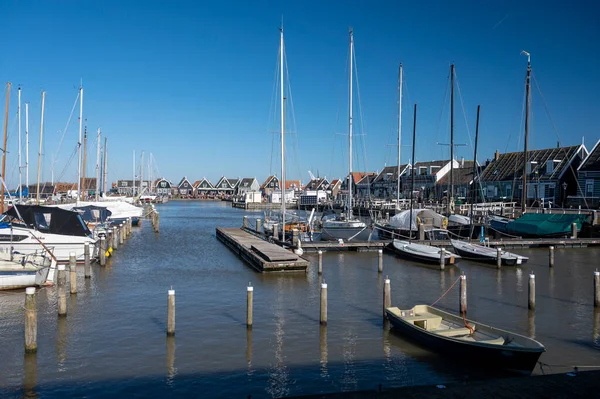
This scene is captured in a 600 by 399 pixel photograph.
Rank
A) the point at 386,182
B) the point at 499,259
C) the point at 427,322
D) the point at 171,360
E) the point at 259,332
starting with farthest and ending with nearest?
1. the point at 386,182
2. the point at 499,259
3. the point at 259,332
4. the point at 427,322
5. the point at 171,360

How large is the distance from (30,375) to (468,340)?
459 inches

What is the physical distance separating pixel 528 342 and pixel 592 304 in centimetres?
1057

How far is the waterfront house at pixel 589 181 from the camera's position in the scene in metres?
56.9

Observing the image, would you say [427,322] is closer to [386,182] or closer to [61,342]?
[61,342]

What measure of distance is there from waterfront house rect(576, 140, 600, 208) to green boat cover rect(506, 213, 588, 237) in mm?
13217

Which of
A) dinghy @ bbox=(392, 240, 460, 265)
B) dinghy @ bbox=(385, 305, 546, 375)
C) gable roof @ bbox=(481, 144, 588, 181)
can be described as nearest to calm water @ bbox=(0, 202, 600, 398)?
dinghy @ bbox=(385, 305, 546, 375)

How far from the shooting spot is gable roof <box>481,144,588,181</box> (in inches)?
2517

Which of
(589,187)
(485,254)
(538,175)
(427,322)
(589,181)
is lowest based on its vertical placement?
(427,322)

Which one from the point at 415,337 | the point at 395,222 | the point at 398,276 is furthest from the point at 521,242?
the point at 415,337

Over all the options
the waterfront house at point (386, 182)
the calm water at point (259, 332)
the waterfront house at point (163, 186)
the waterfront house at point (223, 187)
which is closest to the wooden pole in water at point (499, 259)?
the calm water at point (259, 332)

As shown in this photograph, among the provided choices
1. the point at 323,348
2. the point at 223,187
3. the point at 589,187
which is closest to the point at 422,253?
the point at 323,348

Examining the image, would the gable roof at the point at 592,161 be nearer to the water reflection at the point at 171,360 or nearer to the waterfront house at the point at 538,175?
the waterfront house at the point at 538,175

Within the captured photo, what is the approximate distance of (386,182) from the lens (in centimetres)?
10481

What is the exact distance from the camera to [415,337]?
15.9 meters
